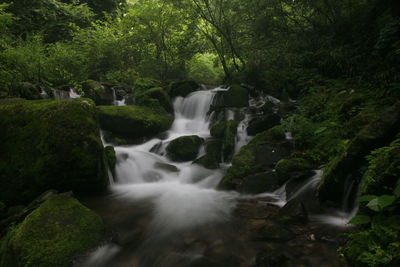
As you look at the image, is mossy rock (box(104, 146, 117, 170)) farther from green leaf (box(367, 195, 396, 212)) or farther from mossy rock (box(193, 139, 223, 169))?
green leaf (box(367, 195, 396, 212))

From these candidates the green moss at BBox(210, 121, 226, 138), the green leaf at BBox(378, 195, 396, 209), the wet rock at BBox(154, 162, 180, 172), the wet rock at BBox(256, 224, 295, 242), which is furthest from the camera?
the green moss at BBox(210, 121, 226, 138)

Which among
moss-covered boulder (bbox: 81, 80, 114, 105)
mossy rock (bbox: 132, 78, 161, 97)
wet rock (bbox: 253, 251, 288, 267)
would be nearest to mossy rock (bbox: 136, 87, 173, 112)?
mossy rock (bbox: 132, 78, 161, 97)

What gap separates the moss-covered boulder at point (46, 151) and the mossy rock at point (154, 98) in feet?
17.3

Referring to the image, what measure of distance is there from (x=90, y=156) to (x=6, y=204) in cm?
182

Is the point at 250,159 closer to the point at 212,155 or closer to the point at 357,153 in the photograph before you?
the point at 212,155

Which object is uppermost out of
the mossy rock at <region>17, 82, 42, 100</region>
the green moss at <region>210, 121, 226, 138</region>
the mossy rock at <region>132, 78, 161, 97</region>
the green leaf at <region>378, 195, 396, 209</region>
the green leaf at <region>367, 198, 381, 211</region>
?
the mossy rock at <region>132, 78, 161, 97</region>

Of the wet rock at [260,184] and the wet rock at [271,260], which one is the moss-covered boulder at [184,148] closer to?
the wet rock at [260,184]

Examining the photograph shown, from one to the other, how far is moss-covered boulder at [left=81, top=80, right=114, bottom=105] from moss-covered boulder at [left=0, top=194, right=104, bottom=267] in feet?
25.8

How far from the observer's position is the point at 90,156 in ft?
17.9

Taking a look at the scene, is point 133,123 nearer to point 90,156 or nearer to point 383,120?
point 90,156

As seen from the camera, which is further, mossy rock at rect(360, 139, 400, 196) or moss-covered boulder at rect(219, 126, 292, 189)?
moss-covered boulder at rect(219, 126, 292, 189)

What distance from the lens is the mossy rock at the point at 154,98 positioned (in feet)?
36.4

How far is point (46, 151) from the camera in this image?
17.3 feet

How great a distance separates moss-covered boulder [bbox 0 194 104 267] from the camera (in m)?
3.11
